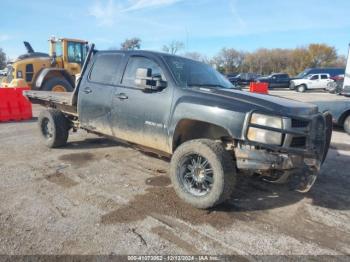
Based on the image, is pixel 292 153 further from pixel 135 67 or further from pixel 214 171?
pixel 135 67

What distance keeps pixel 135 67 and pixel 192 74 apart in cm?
91

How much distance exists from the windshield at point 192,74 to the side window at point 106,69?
3.24 feet

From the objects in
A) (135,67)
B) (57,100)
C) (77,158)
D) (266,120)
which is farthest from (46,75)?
(266,120)

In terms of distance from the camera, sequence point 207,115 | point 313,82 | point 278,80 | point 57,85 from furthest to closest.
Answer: point 278,80 → point 313,82 → point 57,85 → point 207,115

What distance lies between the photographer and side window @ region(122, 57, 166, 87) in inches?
184

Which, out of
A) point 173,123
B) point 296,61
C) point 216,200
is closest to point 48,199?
point 173,123

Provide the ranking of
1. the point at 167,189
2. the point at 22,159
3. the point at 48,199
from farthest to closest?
the point at 22,159
the point at 167,189
the point at 48,199

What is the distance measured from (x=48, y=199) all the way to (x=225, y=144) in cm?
240

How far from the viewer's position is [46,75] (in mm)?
13016

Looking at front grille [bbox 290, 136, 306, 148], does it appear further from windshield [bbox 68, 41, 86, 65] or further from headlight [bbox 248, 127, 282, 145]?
windshield [bbox 68, 41, 86, 65]

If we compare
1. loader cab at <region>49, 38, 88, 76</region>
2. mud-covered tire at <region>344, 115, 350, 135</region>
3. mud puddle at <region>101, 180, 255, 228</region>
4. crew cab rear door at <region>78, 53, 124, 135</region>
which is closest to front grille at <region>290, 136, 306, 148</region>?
mud puddle at <region>101, 180, 255, 228</region>

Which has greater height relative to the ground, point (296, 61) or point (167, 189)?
point (296, 61)

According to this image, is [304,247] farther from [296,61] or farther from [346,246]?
[296,61]

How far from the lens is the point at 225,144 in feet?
13.7
